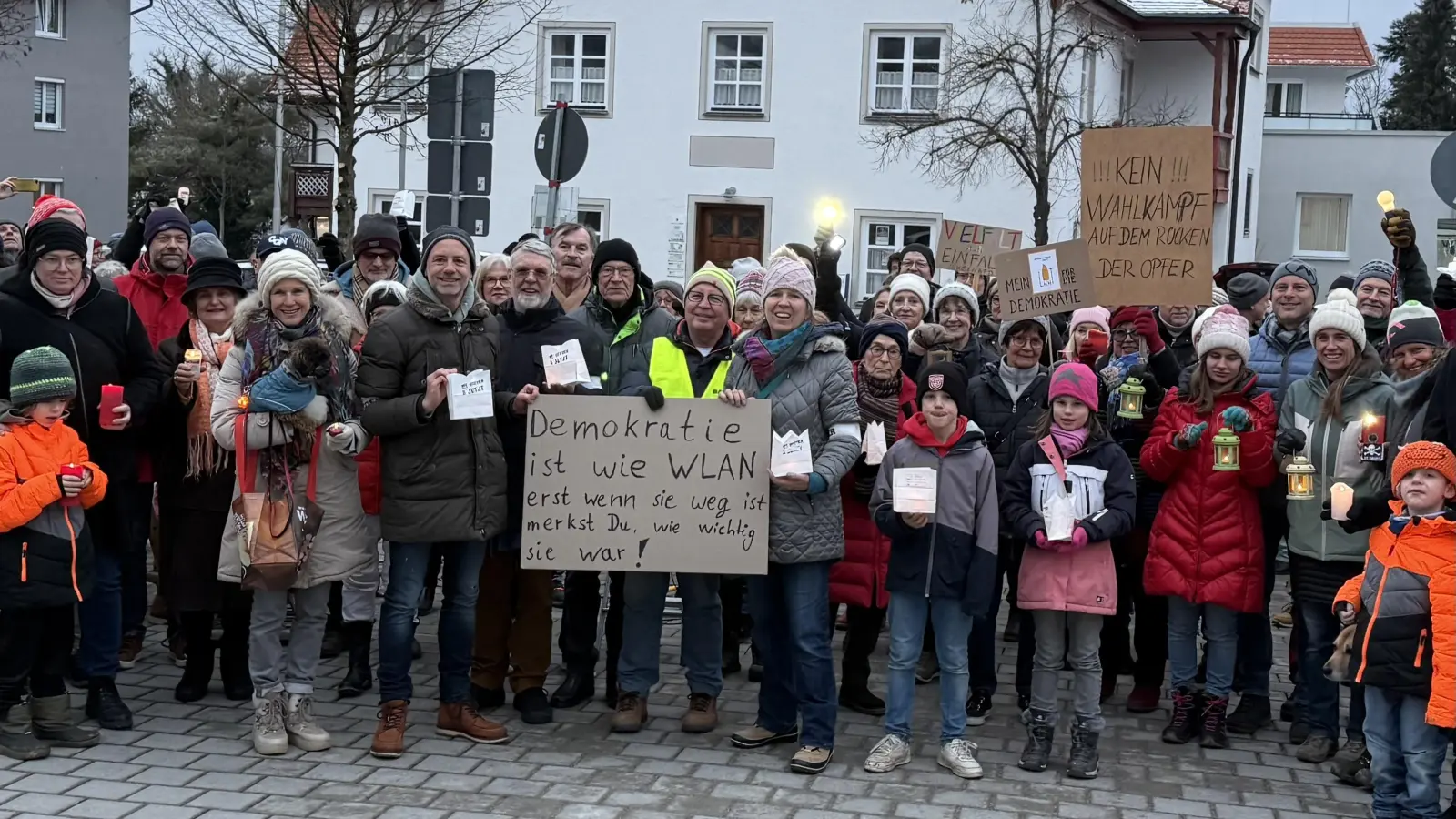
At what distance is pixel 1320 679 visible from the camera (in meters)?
7.04

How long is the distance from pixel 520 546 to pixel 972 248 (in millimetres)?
7528

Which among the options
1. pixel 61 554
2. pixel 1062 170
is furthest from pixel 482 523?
pixel 1062 170

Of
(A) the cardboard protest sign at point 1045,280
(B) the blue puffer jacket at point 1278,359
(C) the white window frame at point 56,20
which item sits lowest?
(B) the blue puffer jacket at point 1278,359

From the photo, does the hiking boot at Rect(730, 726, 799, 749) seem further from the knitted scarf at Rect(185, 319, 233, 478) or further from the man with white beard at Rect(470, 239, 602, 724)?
the knitted scarf at Rect(185, 319, 233, 478)

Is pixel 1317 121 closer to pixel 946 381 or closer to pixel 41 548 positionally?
pixel 946 381

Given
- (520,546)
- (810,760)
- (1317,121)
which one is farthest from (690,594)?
(1317,121)

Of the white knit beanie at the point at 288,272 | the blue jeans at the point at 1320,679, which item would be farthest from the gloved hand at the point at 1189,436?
the white knit beanie at the point at 288,272

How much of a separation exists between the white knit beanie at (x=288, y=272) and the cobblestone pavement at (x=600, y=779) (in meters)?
1.99

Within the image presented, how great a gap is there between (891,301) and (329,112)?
33.8ft

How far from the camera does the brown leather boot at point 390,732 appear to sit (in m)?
6.62

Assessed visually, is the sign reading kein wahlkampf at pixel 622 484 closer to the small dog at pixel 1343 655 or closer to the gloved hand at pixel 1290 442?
the gloved hand at pixel 1290 442

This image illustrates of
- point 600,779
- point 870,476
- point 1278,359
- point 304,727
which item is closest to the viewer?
point 600,779

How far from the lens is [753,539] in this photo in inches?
266

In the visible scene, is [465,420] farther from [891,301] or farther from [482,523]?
[891,301]
